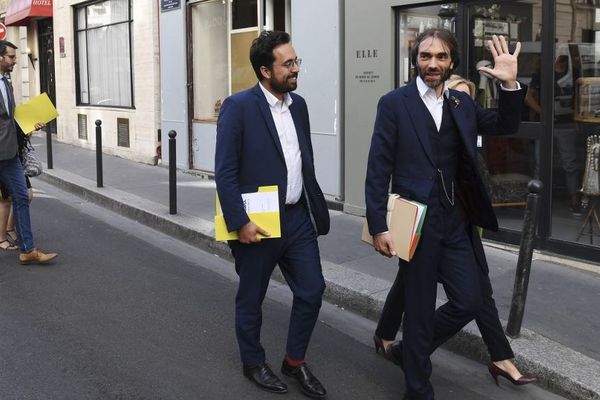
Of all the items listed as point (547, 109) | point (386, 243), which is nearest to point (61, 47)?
point (547, 109)

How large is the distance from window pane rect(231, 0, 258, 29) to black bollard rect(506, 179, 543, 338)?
759 centimetres

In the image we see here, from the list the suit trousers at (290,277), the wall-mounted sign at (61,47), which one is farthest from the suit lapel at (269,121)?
the wall-mounted sign at (61,47)

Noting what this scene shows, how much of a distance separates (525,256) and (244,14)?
319 inches

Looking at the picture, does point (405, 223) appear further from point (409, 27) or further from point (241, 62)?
point (241, 62)

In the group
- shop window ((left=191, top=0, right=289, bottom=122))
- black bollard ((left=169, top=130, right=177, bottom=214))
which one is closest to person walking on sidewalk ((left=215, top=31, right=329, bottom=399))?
black bollard ((left=169, top=130, right=177, bottom=214))

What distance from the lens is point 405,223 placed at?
11.5 ft

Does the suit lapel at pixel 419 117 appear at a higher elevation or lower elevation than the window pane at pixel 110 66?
lower

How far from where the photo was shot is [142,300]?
5.78 meters

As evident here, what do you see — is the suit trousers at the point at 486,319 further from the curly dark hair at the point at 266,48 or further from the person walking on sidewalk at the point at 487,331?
the curly dark hair at the point at 266,48

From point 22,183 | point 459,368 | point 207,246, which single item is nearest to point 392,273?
point 459,368

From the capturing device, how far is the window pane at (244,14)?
11.2 m

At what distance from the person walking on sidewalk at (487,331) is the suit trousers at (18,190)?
379 cm

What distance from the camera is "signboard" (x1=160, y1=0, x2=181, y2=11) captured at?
41.2 feet

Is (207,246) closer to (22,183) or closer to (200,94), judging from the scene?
(22,183)
